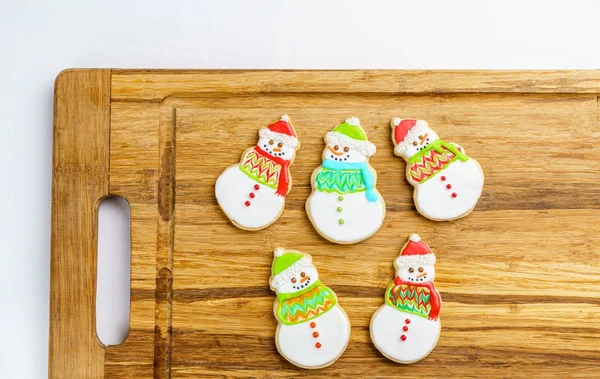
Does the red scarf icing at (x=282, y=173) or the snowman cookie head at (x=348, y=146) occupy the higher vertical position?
the snowman cookie head at (x=348, y=146)

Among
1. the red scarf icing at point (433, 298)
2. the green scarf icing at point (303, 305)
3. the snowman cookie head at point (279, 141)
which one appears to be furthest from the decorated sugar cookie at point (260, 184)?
the red scarf icing at point (433, 298)

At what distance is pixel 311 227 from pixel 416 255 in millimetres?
178

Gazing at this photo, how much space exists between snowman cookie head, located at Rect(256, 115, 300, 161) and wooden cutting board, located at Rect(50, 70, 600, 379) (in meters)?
0.02

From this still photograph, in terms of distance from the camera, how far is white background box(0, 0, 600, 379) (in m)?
1.13

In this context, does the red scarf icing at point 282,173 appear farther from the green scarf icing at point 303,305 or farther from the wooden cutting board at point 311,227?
the green scarf icing at point 303,305

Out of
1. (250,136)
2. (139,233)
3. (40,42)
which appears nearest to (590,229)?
(250,136)

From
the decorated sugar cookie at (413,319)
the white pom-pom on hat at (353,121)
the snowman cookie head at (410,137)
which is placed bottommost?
the decorated sugar cookie at (413,319)

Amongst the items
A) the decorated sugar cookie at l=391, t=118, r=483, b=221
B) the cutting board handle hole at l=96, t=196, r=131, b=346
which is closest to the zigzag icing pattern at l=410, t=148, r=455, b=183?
the decorated sugar cookie at l=391, t=118, r=483, b=221

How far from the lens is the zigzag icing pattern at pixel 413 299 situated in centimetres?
102

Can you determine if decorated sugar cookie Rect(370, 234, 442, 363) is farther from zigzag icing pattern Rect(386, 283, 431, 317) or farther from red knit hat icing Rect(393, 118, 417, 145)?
red knit hat icing Rect(393, 118, 417, 145)

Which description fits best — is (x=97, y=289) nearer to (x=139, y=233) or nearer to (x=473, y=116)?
(x=139, y=233)

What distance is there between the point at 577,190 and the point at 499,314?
25 cm

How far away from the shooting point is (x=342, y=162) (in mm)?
1033

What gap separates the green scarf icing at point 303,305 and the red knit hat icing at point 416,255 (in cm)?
13
